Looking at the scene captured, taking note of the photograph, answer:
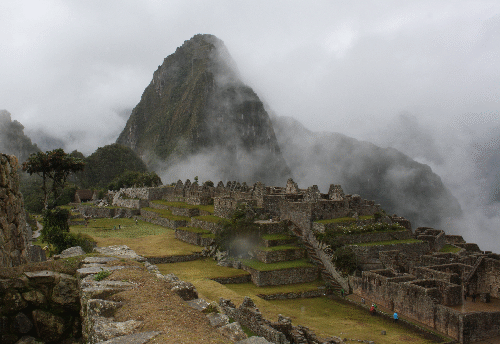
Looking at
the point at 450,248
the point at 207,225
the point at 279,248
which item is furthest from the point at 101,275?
the point at 450,248

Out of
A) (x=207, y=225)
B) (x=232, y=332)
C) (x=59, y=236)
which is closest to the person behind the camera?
(x=232, y=332)

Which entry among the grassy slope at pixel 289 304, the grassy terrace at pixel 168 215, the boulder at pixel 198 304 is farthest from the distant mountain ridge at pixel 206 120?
the boulder at pixel 198 304

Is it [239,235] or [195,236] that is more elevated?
[239,235]

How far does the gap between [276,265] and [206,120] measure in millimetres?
119669

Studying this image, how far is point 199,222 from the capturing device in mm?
25766

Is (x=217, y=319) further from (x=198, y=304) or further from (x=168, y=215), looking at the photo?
(x=168, y=215)

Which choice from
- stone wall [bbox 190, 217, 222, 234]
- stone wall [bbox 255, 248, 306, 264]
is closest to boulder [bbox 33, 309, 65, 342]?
stone wall [bbox 255, 248, 306, 264]

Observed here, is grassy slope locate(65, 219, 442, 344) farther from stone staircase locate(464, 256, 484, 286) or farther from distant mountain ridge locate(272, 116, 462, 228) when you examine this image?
distant mountain ridge locate(272, 116, 462, 228)

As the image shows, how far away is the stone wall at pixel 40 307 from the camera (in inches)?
221

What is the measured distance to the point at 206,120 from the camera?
135 meters

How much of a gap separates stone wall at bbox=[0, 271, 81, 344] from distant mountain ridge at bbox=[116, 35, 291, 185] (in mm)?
116026

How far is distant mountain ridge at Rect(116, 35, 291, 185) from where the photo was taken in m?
130

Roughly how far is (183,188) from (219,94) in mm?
113482

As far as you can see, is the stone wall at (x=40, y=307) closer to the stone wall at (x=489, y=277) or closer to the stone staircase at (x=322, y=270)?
the stone staircase at (x=322, y=270)
